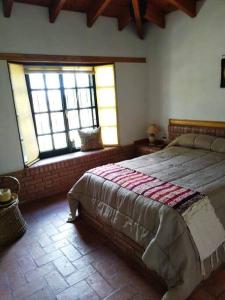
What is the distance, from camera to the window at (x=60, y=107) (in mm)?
3779

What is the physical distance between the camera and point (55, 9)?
3.18 m

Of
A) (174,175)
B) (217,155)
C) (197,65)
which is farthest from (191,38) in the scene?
(174,175)

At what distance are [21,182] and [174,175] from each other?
2.18m

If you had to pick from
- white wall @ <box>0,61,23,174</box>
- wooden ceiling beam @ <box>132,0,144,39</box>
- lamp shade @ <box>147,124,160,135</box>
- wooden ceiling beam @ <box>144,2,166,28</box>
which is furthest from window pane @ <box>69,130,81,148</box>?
wooden ceiling beam @ <box>144,2,166,28</box>

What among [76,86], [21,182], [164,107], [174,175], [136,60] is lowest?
[21,182]

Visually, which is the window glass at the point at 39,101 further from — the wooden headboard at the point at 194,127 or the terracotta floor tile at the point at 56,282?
the terracotta floor tile at the point at 56,282

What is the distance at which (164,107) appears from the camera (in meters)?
4.42

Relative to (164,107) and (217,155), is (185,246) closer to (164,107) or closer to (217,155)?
(217,155)

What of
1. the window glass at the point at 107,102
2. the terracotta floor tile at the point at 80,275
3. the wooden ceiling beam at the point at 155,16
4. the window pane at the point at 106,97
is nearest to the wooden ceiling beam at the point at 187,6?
the wooden ceiling beam at the point at 155,16

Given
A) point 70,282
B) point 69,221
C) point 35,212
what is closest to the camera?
point 70,282

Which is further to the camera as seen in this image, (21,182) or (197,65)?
(197,65)

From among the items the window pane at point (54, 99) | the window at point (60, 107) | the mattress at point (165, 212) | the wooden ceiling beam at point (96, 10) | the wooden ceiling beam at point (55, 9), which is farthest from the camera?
the window pane at point (54, 99)

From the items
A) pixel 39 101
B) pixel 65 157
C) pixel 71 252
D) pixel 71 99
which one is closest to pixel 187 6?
pixel 71 99

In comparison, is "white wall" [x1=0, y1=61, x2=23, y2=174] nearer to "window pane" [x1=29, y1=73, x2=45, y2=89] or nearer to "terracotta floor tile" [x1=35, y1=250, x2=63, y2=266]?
"window pane" [x1=29, y1=73, x2=45, y2=89]
